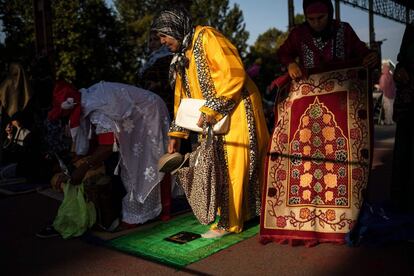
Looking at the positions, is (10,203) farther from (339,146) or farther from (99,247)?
(339,146)

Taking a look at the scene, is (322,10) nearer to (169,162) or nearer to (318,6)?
(318,6)

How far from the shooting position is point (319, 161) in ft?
9.77

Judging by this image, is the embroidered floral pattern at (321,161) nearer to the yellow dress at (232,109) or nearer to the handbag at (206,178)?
the yellow dress at (232,109)

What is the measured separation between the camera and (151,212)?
3652 millimetres

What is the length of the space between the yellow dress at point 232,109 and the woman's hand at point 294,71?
32 cm

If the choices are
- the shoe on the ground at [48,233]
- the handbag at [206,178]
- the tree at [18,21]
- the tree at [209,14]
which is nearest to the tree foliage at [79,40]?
the tree at [18,21]

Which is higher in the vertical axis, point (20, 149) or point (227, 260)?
point (20, 149)

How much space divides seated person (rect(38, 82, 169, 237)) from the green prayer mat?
8.7 inches

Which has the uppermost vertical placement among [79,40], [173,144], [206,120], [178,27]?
[79,40]

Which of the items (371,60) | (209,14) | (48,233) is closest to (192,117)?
(371,60)

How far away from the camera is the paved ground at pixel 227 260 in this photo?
255 centimetres

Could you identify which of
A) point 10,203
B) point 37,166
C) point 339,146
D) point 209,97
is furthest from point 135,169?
point 37,166

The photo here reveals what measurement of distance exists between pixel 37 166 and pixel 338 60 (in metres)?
4.47

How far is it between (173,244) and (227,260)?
20.3 inches
